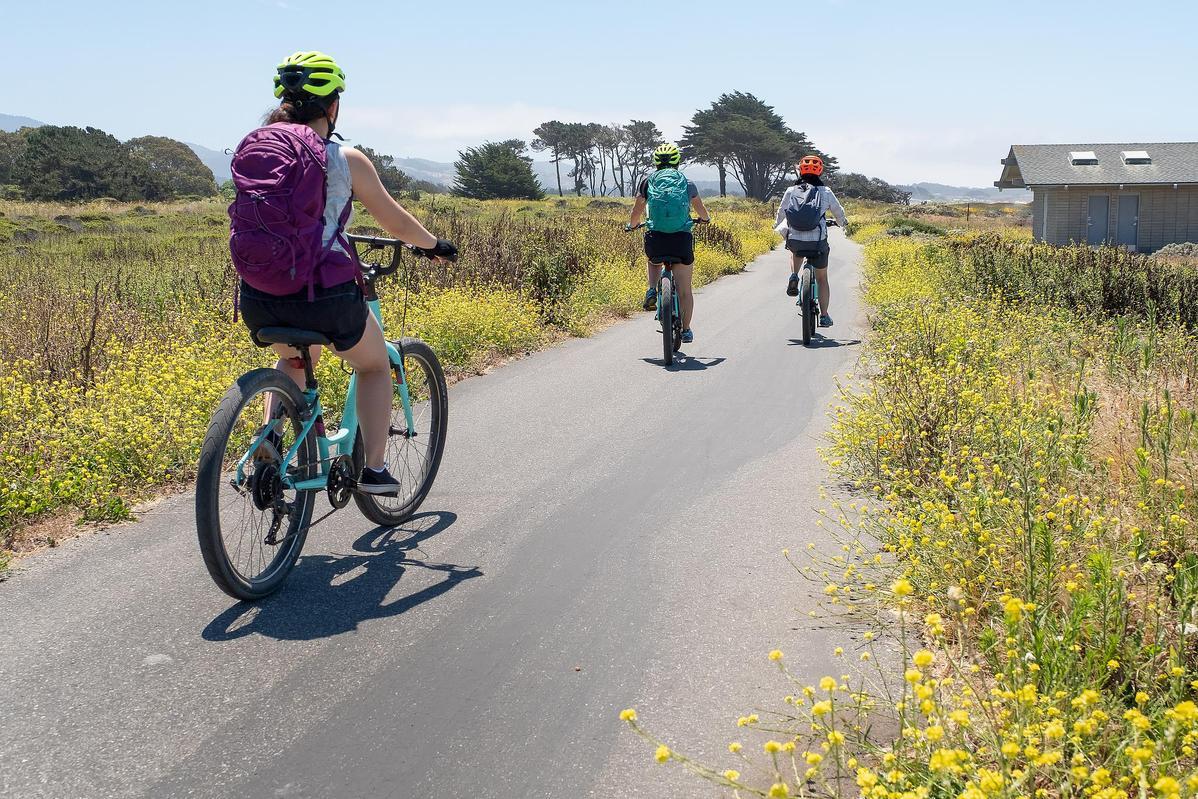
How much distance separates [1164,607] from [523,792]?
2.06 metres

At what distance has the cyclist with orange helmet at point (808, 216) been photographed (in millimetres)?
11586

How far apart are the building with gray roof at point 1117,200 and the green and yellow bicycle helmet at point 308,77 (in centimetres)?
4117

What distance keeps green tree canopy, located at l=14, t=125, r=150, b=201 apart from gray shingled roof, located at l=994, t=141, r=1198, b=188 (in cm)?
5537

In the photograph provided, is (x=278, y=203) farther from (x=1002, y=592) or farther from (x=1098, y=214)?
(x=1098, y=214)

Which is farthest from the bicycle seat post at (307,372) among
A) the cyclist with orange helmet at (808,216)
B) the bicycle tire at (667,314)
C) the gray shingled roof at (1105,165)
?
the gray shingled roof at (1105,165)

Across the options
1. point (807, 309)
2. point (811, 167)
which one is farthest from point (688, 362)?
point (811, 167)

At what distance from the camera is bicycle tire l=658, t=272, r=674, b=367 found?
9703mm

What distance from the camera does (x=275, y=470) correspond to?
156 inches

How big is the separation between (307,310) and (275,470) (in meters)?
0.67

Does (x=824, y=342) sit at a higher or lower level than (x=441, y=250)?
lower

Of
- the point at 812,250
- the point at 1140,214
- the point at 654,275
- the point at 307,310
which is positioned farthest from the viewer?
the point at 1140,214

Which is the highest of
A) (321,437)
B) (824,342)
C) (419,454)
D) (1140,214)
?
(1140,214)

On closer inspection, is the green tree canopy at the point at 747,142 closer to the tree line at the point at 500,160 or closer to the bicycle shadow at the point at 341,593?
the tree line at the point at 500,160

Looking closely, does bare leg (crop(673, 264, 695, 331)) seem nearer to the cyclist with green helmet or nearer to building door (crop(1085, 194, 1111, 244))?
the cyclist with green helmet
